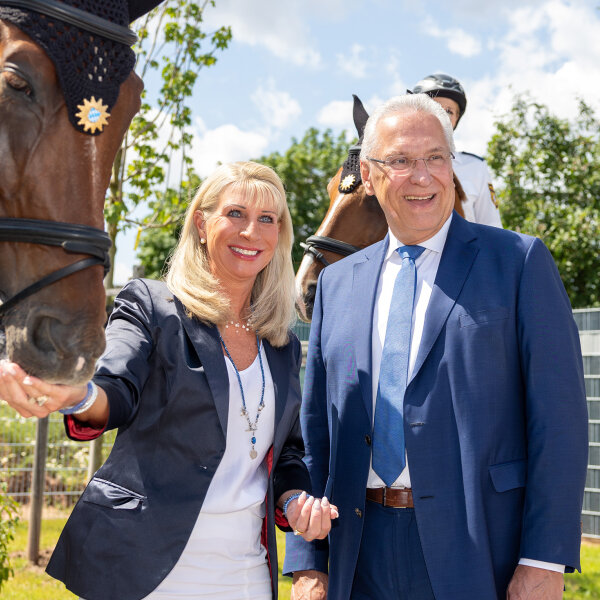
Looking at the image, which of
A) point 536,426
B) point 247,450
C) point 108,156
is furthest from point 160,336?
point 536,426

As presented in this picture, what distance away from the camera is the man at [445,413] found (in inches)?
92.7

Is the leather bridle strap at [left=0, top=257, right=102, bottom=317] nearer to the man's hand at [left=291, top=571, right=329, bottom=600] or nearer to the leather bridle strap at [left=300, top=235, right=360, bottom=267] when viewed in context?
the man's hand at [left=291, top=571, right=329, bottom=600]

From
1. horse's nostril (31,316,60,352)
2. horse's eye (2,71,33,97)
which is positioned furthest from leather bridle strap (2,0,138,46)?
horse's nostril (31,316,60,352)

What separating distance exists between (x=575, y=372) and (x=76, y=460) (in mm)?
7714

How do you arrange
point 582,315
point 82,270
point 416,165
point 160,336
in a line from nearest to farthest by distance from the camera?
point 82,270 < point 160,336 < point 416,165 < point 582,315

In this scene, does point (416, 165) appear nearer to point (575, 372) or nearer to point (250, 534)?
point (575, 372)

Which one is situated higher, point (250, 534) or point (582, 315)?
point (582, 315)

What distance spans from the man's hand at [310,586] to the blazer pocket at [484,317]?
3.78ft

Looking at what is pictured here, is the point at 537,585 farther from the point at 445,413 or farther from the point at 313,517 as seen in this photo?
the point at 313,517

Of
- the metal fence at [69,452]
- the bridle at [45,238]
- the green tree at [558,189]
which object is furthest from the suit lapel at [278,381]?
the green tree at [558,189]

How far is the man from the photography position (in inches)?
92.7

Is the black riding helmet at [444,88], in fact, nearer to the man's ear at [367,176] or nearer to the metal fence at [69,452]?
the man's ear at [367,176]

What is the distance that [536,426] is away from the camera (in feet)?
7.81

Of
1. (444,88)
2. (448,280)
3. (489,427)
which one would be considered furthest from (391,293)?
(444,88)
